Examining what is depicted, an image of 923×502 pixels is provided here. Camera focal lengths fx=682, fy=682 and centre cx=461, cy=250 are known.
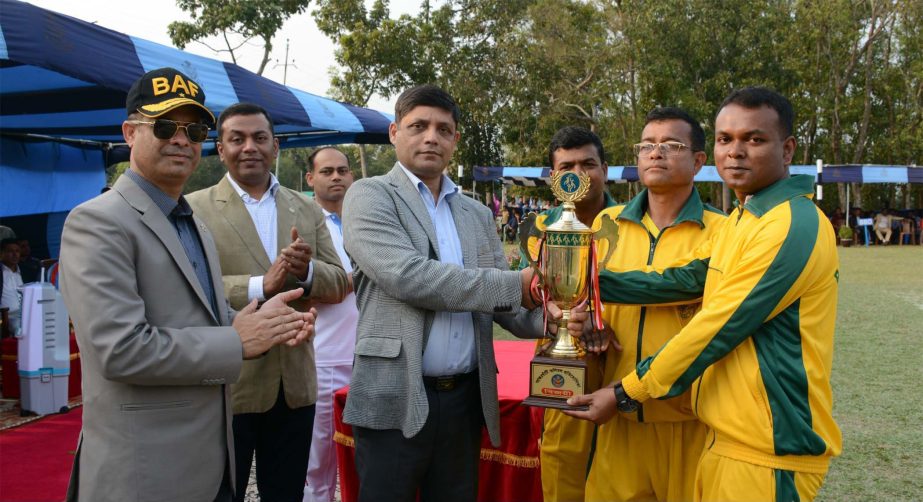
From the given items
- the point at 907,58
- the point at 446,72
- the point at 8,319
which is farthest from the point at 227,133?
the point at 907,58

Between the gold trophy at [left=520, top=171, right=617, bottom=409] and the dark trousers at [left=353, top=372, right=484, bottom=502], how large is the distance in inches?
9.7

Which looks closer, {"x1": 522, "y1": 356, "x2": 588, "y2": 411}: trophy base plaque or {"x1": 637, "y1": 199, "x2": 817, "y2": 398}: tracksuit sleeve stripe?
{"x1": 637, "y1": 199, "x2": 817, "y2": 398}: tracksuit sleeve stripe

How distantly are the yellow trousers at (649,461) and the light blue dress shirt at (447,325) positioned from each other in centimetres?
66

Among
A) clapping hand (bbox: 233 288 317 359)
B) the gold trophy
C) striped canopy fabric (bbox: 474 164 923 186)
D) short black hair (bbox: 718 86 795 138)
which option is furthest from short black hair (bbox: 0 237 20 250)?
striped canopy fabric (bbox: 474 164 923 186)

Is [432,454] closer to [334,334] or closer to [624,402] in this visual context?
[624,402]

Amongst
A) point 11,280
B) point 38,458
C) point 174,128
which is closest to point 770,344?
point 174,128

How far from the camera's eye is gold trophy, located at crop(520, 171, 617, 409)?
8.00ft

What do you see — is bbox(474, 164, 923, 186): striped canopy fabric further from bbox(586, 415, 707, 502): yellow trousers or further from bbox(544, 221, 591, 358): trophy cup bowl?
bbox(544, 221, 591, 358): trophy cup bowl

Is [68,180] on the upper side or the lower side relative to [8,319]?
upper

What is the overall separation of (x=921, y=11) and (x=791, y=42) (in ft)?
20.8

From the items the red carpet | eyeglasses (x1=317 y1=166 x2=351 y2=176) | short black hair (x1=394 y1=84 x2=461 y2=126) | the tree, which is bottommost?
the red carpet

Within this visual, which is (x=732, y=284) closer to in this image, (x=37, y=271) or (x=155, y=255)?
(x=155, y=255)

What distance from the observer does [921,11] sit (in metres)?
28.0

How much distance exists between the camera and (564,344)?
8.39 feet
